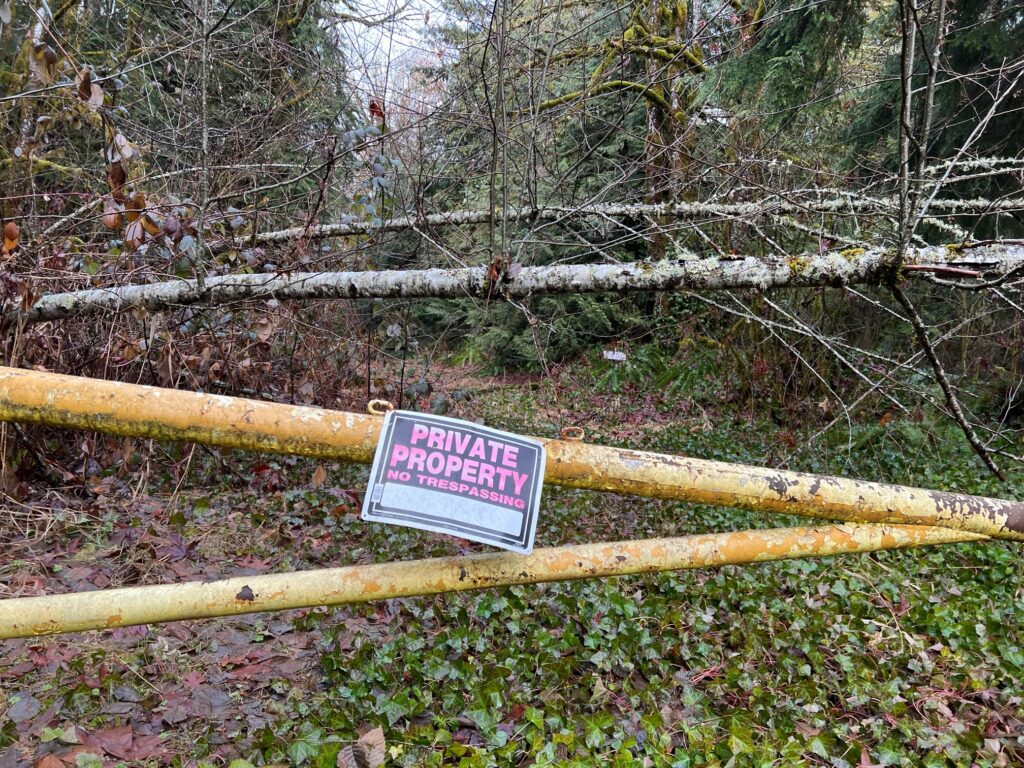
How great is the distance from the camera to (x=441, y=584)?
4.84ft

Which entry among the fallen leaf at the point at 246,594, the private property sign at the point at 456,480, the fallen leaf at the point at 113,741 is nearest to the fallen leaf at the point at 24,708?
the fallen leaf at the point at 113,741

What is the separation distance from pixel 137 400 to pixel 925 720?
2997 millimetres

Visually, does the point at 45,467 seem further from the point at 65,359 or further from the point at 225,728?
the point at 225,728

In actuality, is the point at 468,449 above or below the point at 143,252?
below

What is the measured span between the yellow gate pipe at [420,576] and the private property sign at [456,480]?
7.7 inches

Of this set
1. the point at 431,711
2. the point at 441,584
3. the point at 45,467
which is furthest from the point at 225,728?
the point at 45,467

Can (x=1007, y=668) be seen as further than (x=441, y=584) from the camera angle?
Yes

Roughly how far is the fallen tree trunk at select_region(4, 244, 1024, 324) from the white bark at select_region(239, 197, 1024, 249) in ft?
2.04

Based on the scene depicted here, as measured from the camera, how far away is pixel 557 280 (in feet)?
9.65

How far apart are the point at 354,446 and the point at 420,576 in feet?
1.24

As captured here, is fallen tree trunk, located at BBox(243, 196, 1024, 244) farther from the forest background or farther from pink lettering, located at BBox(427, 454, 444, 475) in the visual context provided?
pink lettering, located at BBox(427, 454, 444, 475)

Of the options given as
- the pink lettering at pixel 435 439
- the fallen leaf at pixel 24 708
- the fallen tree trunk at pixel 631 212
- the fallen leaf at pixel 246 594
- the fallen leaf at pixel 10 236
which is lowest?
the fallen leaf at pixel 24 708

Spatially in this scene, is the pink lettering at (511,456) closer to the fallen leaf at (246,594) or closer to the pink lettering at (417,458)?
the pink lettering at (417,458)

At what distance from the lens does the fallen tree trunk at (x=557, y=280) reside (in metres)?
2.41
